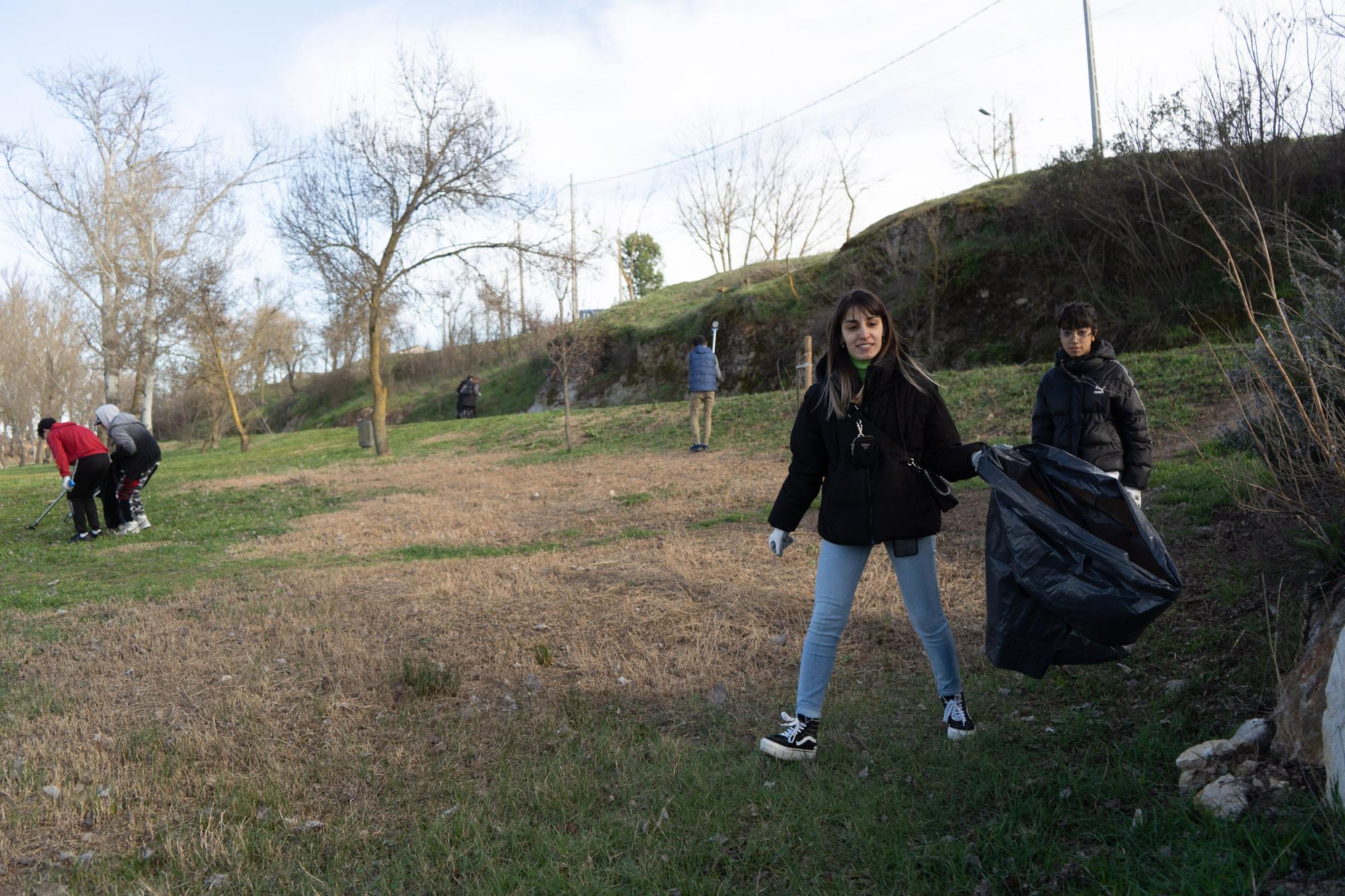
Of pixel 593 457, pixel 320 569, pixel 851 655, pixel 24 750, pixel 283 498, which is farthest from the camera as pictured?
pixel 593 457

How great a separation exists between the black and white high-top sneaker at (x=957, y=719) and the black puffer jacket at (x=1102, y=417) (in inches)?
69.8

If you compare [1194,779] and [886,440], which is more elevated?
[886,440]

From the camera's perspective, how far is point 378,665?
5.56 metres

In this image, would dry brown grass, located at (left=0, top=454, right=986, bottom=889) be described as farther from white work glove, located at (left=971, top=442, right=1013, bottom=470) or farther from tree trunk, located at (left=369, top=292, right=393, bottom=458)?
tree trunk, located at (left=369, top=292, right=393, bottom=458)

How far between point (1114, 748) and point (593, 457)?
45.6 ft

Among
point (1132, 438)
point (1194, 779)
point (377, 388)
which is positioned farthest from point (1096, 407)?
point (377, 388)

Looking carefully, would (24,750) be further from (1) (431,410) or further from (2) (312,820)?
(1) (431,410)

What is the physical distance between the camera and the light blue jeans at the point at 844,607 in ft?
12.4

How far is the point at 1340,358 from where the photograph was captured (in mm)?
4562

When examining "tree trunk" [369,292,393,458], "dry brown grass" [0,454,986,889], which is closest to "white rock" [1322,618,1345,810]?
"dry brown grass" [0,454,986,889]

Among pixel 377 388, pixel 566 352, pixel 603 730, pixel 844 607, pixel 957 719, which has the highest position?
pixel 566 352

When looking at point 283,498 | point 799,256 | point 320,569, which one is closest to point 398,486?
point 283,498

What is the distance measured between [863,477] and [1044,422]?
2.13 meters

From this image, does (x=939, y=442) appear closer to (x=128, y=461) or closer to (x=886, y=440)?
(x=886, y=440)
